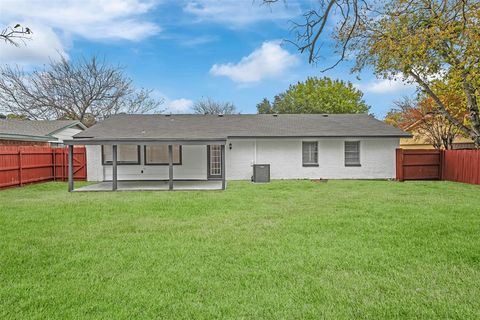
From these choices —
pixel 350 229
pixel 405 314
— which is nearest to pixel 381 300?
pixel 405 314

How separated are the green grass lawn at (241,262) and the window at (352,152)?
810 cm

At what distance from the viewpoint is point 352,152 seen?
656 inches

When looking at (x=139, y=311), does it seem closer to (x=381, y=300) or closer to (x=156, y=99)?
(x=381, y=300)

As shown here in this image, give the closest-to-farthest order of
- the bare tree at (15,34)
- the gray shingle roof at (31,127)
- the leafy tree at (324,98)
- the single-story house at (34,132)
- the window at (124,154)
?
1. the bare tree at (15,34)
2. the window at (124,154)
3. the single-story house at (34,132)
4. the gray shingle roof at (31,127)
5. the leafy tree at (324,98)

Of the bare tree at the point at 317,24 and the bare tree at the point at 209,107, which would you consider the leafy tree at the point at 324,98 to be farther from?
the bare tree at the point at 317,24

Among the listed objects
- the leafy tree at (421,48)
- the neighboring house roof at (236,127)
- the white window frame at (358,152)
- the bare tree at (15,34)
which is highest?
the leafy tree at (421,48)

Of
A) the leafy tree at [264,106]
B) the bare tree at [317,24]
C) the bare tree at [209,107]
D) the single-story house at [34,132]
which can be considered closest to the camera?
the bare tree at [317,24]

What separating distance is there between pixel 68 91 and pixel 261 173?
23.3 m

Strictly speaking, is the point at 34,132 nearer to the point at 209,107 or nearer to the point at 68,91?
the point at 68,91

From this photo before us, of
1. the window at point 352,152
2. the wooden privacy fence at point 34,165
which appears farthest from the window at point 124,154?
the window at point 352,152

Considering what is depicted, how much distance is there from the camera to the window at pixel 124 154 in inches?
624

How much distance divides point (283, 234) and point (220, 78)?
24.1m

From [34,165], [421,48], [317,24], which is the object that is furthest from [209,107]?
[317,24]

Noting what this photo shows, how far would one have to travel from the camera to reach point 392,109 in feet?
94.0
